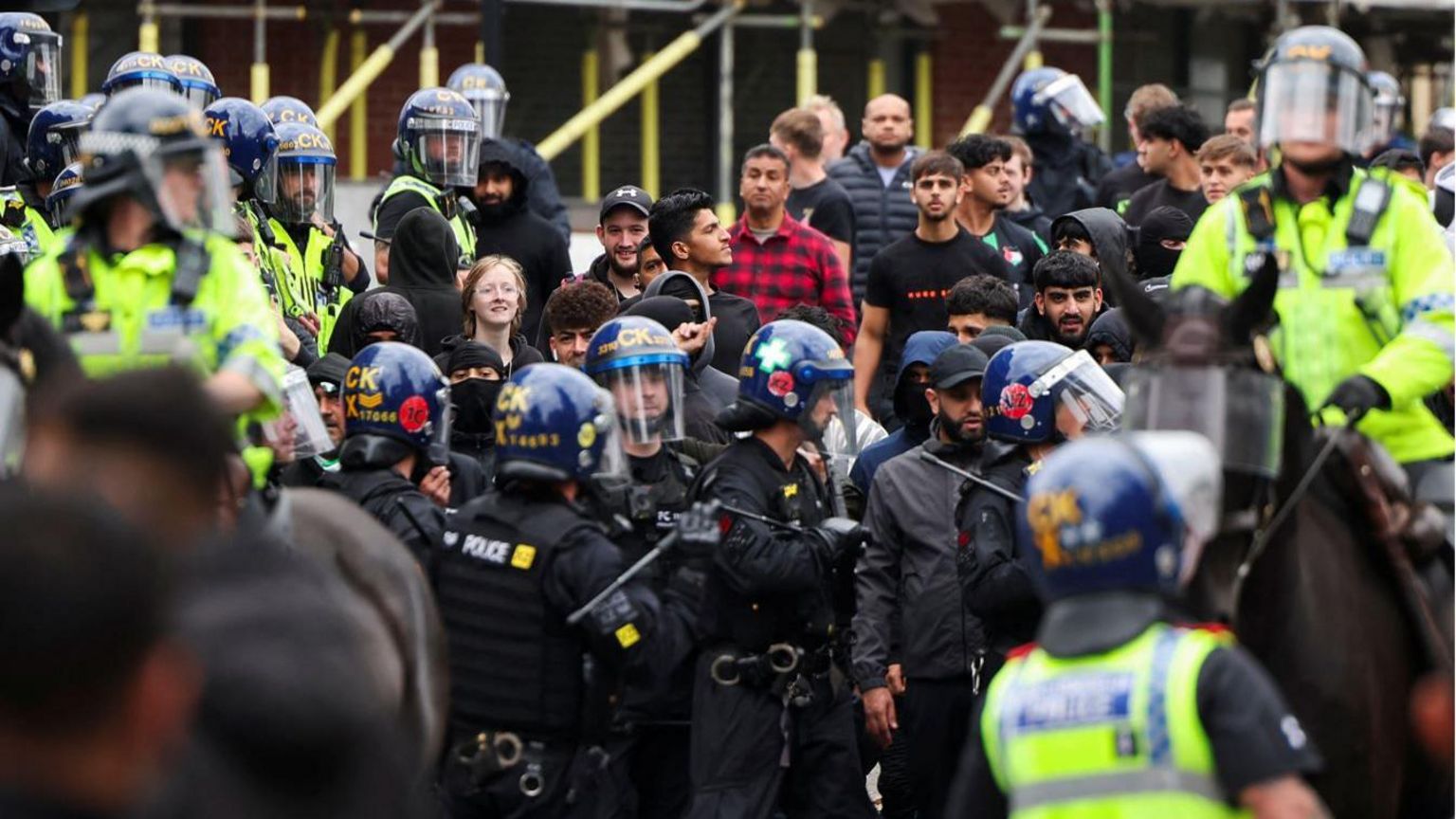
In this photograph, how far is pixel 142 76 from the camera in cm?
1161

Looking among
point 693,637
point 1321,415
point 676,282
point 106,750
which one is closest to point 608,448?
point 693,637

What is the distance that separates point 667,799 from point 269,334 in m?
2.71

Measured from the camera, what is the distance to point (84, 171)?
24.1 feet

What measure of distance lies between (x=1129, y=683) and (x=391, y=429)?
4.03 m

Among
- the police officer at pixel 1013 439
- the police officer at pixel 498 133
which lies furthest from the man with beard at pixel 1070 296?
the police officer at pixel 498 133

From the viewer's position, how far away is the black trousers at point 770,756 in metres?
8.68

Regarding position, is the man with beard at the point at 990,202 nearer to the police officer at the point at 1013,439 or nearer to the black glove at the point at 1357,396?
the police officer at the point at 1013,439

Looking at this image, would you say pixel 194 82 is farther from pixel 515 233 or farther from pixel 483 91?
pixel 483 91

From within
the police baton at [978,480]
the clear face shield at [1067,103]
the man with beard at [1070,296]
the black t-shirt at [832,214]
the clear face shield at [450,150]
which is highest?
the clear face shield at [1067,103]

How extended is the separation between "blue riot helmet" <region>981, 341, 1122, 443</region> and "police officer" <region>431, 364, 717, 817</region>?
136 centimetres

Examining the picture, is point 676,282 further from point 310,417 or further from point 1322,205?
point 1322,205

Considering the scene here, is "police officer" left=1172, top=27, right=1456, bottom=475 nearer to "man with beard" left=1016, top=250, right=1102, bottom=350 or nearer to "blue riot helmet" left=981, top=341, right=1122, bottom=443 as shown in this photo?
"blue riot helmet" left=981, top=341, right=1122, bottom=443

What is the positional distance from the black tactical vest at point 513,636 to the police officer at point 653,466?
108cm

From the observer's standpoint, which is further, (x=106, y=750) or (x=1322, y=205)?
(x=1322, y=205)
